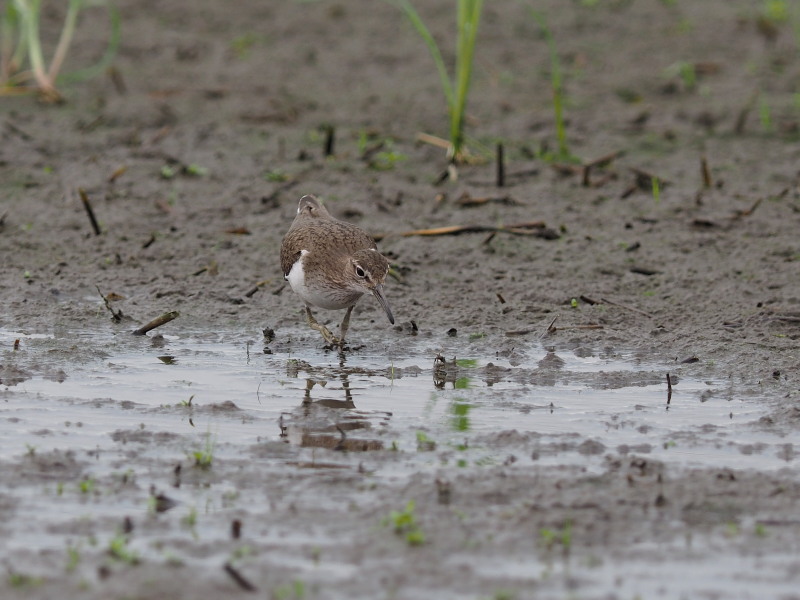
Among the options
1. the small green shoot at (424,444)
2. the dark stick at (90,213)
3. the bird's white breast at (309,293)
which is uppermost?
the dark stick at (90,213)

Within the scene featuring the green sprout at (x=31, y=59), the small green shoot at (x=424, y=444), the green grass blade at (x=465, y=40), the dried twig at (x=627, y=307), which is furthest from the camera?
the green sprout at (x=31, y=59)

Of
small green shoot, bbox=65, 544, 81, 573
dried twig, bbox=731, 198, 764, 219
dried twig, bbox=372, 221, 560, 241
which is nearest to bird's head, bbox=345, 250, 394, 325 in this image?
dried twig, bbox=372, 221, 560, 241

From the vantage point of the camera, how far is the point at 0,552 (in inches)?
219

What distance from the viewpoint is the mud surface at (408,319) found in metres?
5.75

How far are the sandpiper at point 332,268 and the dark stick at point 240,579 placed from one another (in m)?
3.87

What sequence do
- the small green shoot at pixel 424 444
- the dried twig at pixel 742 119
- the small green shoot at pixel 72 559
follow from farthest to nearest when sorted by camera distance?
the dried twig at pixel 742 119 → the small green shoot at pixel 424 444 → the small green shoot at pixel 72 559

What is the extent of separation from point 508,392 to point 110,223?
5.06 metres

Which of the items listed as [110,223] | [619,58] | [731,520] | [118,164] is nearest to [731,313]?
[731,520]

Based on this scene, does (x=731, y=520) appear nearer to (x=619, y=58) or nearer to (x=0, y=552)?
(x=0, y=552)

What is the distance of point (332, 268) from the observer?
9188 millimetres

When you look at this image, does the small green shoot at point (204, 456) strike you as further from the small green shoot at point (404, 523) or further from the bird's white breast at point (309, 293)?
the bird's white breast at point (309, 293)

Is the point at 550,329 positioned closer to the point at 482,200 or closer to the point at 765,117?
the point at 482,200

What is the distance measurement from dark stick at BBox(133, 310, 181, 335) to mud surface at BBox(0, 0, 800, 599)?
0.29 ft

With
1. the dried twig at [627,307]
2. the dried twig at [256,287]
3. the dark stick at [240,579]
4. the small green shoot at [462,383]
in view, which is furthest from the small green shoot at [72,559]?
the dried twig at [627,307]
